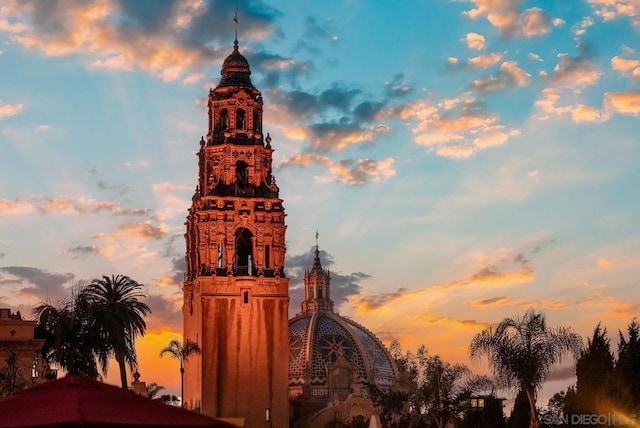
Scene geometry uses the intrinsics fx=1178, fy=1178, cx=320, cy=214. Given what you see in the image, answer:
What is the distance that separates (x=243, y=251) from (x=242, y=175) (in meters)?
5.66

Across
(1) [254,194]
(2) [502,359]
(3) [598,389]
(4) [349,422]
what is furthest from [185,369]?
(3) [598,389]

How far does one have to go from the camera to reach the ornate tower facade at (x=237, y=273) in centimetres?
8175

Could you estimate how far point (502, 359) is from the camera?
45.4 m

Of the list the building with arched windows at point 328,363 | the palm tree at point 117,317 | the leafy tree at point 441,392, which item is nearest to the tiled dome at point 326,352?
the building with arched windows at point 328,363

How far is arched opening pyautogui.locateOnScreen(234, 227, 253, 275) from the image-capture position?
85.2 metres

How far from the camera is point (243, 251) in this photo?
87.2 m

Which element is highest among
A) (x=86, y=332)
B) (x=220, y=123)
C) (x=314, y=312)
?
(x=220, y=123)

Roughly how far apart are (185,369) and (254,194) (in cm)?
1366

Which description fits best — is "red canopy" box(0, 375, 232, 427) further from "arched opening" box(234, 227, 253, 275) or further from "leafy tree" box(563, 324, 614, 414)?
"arched opening" box(234, 227, 253, 275)

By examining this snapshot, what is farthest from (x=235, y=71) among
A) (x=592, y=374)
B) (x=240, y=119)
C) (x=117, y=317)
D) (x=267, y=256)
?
(x=592, y=374)

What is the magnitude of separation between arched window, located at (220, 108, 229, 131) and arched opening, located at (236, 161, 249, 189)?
3.04 meters

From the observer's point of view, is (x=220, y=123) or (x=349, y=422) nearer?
(x=220, y=123)

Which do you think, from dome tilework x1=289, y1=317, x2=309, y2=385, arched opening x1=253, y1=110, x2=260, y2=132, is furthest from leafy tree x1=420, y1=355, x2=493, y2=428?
dome tilework x1=289, y1=317, x2=309, y2=385

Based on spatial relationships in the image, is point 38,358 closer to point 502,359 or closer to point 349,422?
point 502,359
